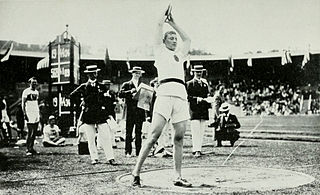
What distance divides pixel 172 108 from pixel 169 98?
96mm

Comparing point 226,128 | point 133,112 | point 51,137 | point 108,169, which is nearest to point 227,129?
point 226,128

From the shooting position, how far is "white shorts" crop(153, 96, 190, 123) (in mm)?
3993

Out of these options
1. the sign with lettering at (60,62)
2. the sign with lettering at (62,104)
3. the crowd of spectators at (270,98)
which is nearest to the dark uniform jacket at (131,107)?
the sign with lettering at (60,62)

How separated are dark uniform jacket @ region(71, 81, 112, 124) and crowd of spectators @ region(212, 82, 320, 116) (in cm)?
1606

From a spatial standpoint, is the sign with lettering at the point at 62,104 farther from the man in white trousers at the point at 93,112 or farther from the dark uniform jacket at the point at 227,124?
the man in white trousers at the point at 93,112

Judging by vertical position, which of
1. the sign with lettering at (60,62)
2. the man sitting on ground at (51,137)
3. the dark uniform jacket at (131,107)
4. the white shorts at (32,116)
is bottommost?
the man sitting on ground at (51,137)

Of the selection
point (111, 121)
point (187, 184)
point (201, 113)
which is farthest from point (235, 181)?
point (111, 121)

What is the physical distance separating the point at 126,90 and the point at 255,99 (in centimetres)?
1785

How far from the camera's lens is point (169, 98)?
401 centimetres

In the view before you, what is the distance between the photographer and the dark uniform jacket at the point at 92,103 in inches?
232

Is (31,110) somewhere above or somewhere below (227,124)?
above

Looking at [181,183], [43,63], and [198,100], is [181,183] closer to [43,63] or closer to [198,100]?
[198,100]

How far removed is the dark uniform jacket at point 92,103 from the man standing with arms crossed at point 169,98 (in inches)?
79.4

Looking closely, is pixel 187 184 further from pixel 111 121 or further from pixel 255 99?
pixel 255 99
